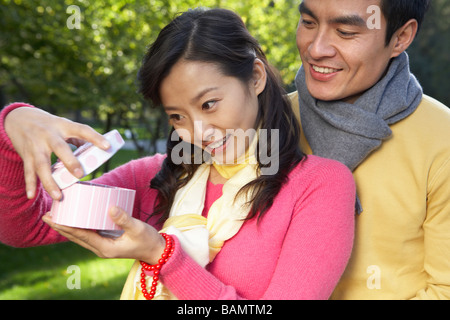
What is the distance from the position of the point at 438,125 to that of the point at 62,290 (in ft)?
16.5

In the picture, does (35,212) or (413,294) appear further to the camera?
A: (413,294)

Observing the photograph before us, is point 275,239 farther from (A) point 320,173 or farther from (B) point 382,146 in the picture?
(B) point 382,146

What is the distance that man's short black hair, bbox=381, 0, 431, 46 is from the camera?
2.22 m

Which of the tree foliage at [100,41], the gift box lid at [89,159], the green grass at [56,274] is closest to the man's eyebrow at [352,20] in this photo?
the gift box lid at [89,159]

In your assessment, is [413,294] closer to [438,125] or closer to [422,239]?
[422,239]

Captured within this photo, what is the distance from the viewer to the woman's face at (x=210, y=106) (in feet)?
6.19

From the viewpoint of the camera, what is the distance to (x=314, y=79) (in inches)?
91.7

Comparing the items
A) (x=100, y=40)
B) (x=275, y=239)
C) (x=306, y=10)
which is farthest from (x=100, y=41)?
(x=275, y=239)

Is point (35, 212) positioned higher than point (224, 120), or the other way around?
point (224, 120)

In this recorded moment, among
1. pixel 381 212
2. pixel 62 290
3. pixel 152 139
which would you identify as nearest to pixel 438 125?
pixel 381 212

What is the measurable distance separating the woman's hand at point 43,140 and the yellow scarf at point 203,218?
44 centimetres

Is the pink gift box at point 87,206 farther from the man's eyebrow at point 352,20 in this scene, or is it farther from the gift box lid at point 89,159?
the man's eyebrow at point 352,20

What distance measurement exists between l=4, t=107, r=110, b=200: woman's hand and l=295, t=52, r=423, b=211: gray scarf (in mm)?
1052

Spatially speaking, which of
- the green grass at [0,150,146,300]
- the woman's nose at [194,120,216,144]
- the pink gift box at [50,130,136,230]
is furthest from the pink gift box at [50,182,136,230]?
the green grass at [0,150,146,300]
